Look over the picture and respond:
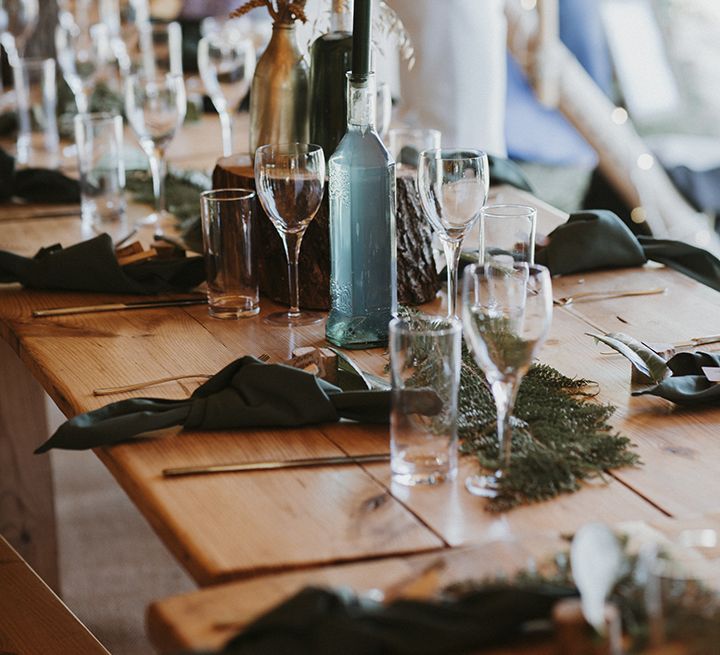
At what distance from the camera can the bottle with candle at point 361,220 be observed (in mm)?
1318

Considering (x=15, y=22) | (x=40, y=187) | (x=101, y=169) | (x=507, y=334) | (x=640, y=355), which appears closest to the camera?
(x=507, y=334)

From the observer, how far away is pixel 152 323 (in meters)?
1.49

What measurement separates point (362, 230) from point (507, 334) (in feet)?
1.39

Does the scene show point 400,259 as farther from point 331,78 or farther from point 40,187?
point 40,187

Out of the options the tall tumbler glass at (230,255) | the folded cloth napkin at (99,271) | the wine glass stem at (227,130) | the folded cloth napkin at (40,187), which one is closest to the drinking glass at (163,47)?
the wine glass stem at (227,130)

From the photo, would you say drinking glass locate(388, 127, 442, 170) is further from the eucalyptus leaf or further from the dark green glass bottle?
the eucalyptus leaf

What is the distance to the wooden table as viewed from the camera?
0.92 meters

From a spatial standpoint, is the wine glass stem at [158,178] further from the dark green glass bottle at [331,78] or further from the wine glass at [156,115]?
the dark green glass bottle at [331,78]

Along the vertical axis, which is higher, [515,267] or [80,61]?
[80,61]

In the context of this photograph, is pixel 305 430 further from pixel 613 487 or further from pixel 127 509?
pixel 127 509

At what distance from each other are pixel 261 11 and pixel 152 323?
10.9 ft

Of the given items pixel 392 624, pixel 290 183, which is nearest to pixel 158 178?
pixel 290 183

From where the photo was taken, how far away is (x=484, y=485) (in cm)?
100

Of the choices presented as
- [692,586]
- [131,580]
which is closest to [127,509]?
[131,580]
